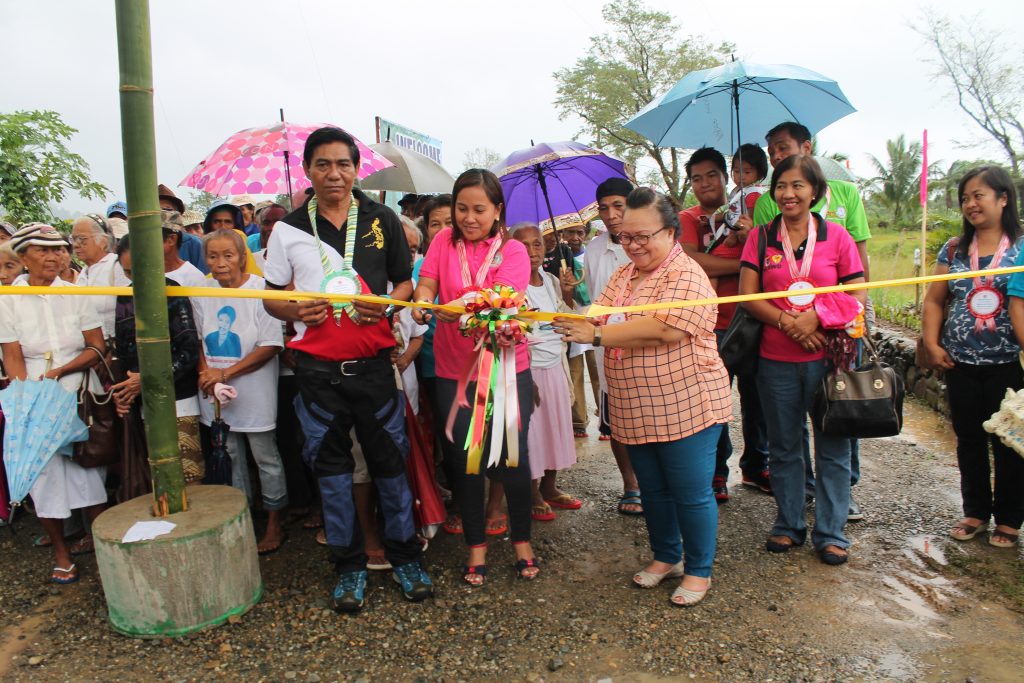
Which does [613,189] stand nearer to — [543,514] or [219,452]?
[543,514]

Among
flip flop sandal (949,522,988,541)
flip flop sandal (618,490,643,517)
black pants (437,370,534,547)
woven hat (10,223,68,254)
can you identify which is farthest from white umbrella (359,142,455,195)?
flip flop sandal (949,522,988,541)

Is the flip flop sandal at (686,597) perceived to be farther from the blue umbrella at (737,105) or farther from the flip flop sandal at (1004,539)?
the blue umbrella at (737,105)

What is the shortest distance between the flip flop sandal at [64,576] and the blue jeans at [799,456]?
387cm

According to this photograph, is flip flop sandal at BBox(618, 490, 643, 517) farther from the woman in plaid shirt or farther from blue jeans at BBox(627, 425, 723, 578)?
the woman in plaid shirt

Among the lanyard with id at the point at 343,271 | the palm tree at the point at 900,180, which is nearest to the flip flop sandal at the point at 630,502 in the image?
the lanyard with id at the point at 343,271

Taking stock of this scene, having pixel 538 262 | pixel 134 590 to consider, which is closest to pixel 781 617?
pixel 538 262

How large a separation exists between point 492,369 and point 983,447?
2880 millimetres

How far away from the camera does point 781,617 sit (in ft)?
10.6

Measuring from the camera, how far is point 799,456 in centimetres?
384

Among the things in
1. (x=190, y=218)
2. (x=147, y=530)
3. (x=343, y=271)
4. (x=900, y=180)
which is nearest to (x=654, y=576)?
(x=343, y=271)

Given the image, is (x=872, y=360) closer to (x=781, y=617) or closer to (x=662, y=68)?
(x=781, y=617)

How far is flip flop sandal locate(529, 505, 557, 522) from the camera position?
14.5 feet

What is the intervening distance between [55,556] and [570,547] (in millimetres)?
2943

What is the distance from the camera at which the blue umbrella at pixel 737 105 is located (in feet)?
14.9
